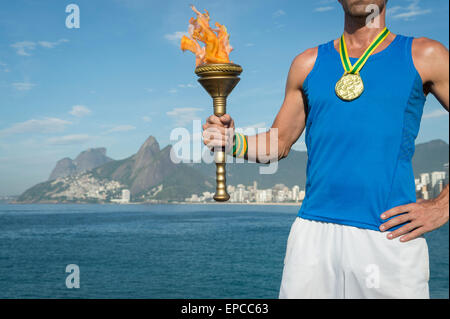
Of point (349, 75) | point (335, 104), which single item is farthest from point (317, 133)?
point (349, 75)

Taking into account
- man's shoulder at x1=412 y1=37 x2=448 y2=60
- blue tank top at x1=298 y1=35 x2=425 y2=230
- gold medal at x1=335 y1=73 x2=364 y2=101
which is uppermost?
man's shoulder at x1=412 y1=37 x2=448 y2=60

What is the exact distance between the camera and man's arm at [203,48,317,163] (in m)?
3.64

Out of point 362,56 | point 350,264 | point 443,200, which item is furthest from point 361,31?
point 350,264

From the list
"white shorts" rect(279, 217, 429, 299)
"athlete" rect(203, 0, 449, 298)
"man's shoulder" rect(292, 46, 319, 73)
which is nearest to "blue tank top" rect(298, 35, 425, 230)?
"athlete" rect(203, 0, 449, 298)

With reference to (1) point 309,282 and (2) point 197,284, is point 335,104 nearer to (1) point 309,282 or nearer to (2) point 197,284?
(1) point 309,282

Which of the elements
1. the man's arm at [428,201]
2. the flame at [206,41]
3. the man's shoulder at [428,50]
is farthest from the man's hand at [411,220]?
the flame at [206,41]

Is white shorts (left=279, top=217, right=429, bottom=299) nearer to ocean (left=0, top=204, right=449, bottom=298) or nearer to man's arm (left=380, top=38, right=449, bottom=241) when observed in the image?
man's arm (left=380, top=38, right=449, bottom=241)

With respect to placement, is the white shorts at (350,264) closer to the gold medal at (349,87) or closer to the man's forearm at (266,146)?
the man's forearm at (266,146)

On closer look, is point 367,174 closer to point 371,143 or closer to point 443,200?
point 371,143

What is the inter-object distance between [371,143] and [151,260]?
125555 millimetres

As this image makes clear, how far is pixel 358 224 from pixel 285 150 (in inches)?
41.3

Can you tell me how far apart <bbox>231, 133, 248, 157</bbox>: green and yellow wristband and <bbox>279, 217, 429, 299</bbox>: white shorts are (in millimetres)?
730

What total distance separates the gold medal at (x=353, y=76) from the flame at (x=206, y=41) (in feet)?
3.13

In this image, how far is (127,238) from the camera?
15475cm
